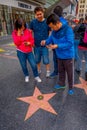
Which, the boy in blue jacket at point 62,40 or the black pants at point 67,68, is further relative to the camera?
the black pants at point 67,68

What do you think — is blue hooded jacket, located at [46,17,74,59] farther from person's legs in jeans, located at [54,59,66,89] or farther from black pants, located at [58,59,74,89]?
person's legs in jeans, located at [54,59,66,89]

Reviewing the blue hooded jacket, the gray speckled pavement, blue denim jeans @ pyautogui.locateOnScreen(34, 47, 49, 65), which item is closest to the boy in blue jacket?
the blue hooded jacket

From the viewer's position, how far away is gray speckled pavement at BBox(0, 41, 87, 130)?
7.91 ft

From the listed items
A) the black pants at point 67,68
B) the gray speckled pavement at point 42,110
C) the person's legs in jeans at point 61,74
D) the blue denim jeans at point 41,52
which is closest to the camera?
the gray speckled pavement at point 42,110

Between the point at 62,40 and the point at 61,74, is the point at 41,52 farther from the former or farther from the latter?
the point at 62,40

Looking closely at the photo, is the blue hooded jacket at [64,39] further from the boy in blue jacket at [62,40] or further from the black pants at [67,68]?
the black pants at [67,68]

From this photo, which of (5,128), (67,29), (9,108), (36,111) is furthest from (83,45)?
(5,128)

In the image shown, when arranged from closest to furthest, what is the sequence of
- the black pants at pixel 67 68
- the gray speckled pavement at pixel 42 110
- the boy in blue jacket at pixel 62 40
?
the gray speckled pavement at pixel 42 110 → the boy in blue jacket at pixel 62 40 → the black pants at pixel 67 68

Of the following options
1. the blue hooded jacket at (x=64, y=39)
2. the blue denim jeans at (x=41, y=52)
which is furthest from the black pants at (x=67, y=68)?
the blue denim jeans at (x=41, y=52)

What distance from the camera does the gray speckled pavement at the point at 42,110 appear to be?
241 centimetres

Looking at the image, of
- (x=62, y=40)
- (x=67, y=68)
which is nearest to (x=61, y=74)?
(x=67, y=68)

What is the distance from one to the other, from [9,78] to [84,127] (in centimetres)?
270

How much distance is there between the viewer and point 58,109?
9.25ft

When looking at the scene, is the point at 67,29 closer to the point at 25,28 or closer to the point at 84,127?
the point at 25,28
